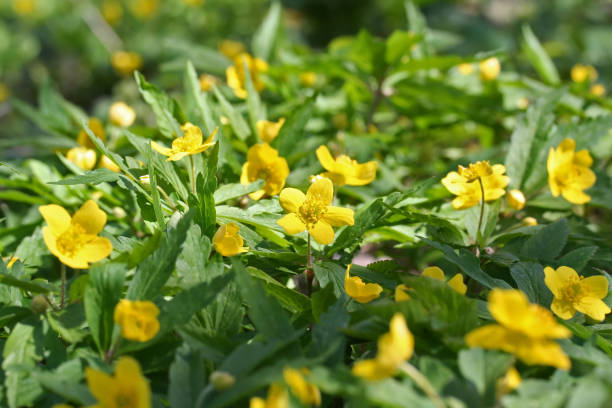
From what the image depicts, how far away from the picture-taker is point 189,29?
4.69 metres

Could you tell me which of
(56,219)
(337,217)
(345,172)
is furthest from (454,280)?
(56,219)

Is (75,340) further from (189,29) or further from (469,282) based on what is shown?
(189,29)

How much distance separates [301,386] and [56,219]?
562 millimetres

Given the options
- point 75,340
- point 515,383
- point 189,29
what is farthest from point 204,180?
point 189,29

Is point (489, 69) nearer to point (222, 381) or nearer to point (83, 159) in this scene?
point (83, 159)

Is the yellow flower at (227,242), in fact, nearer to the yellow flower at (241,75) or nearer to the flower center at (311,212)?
the flower center at (311,212)

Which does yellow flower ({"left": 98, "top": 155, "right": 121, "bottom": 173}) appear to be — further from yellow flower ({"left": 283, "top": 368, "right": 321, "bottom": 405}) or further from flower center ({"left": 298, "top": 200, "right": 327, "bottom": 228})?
yellow flower ({"left": 283, "top": 368, "right": 321, "bottom": 405})

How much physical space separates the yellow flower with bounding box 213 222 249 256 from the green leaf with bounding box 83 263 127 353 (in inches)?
7.2

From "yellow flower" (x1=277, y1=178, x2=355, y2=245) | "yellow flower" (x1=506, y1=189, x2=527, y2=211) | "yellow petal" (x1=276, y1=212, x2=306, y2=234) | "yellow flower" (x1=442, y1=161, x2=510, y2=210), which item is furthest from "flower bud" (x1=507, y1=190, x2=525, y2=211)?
"yellow petal" (x1=276, y1=212, x2=306, y2=234)

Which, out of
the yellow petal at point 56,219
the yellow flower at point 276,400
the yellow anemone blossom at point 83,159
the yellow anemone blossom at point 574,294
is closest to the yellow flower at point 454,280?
the yellow anemone blossom at point 574,294

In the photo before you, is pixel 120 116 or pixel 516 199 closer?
pixel 516 199

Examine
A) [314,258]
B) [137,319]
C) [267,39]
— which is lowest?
[314,258]

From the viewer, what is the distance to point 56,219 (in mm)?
997

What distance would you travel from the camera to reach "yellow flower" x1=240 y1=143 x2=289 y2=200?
1.28m
